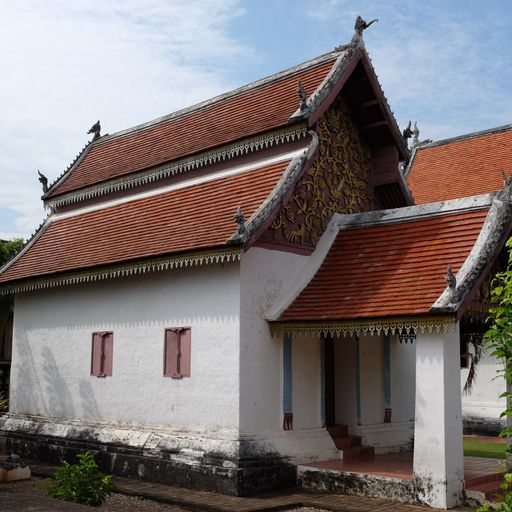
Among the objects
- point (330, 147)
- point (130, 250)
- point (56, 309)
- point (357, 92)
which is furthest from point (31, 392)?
A: point (357, 92)

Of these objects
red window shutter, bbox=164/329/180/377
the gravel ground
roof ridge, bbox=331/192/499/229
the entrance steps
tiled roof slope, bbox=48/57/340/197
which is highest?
tiled roof slope, bbox=48/57/340/197

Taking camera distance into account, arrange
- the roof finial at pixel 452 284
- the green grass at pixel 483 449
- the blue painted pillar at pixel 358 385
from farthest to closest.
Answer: the green grass at pixel 483 449 < the blue painted pillar at pixel 358 385 < the roof finial at pixel 452 284

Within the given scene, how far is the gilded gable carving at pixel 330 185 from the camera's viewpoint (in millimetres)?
11680

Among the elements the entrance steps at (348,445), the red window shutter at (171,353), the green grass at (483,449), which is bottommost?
the green grass at (483,449)

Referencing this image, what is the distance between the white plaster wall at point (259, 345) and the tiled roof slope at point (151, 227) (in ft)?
2.55

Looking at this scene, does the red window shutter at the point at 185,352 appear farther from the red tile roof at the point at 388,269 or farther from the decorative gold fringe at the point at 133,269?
the red tile roof at the point at 388,269

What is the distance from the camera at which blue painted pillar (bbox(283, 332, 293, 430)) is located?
36.1 ft

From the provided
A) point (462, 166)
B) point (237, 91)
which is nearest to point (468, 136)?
point (462, 166)

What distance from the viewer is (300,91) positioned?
11688mm

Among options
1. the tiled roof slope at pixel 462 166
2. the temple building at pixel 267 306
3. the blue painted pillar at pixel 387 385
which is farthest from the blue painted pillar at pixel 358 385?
the tiled roof slope at pixel 462 166

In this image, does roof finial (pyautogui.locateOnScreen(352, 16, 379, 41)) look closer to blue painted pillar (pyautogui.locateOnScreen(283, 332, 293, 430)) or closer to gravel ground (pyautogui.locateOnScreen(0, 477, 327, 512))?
blue painted pillar (pyautogui.locateOnScreen(283, 332, 293, 430))

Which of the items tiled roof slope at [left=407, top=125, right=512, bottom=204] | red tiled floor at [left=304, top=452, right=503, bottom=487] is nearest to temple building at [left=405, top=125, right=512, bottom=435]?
tiled roof slope at [left=407, top=125, right=512, bottom=204]

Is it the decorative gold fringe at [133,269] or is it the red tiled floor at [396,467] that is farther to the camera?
the decorative gold fringe at [133,269]

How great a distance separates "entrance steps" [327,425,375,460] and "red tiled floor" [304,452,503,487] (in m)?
0.15
